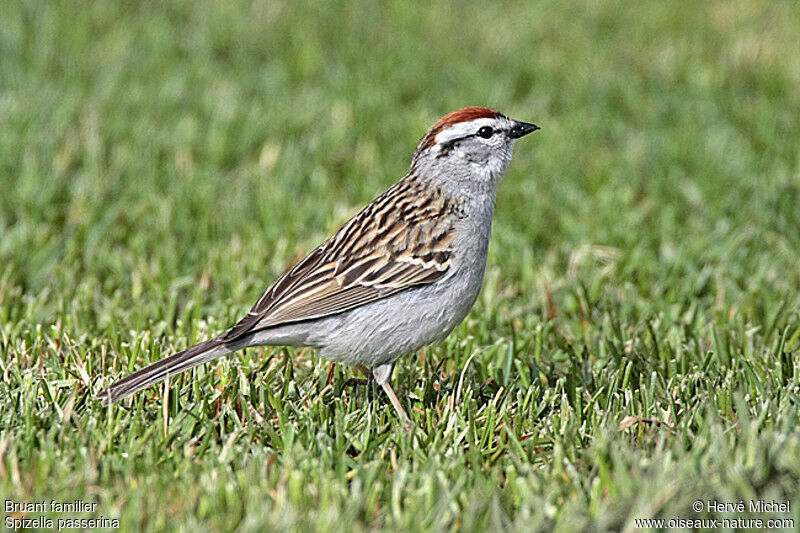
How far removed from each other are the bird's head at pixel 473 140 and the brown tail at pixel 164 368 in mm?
1436

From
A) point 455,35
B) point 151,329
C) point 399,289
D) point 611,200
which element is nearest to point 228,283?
point 151,329

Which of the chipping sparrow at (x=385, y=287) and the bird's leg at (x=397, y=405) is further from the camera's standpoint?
the chipping sparrow at (x=385, y=287)

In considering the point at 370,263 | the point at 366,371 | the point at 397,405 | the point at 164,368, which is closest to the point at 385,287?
the point at 370,263

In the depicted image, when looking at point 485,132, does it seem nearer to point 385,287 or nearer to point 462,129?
point 462,129

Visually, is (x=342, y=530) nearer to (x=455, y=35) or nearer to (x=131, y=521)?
(x=131, y=521)

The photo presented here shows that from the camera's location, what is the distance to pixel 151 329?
556cm

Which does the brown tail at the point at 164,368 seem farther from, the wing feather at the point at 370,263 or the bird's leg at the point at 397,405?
the bird's leg at the point at 397,405

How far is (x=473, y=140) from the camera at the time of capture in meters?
5.14

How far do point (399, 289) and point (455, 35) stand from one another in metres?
7.23

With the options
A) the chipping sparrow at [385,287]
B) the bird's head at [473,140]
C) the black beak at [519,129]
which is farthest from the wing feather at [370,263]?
the black beak at [519,129]

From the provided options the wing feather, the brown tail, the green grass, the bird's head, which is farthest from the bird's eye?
the brown tail

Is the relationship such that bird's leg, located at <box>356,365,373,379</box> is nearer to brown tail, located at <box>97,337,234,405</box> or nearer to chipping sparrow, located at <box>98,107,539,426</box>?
chipping sparrow, located at <box>98,107,539,426</box>

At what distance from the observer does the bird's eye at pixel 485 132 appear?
512cm

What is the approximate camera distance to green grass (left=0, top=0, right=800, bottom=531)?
3775 millimetres
